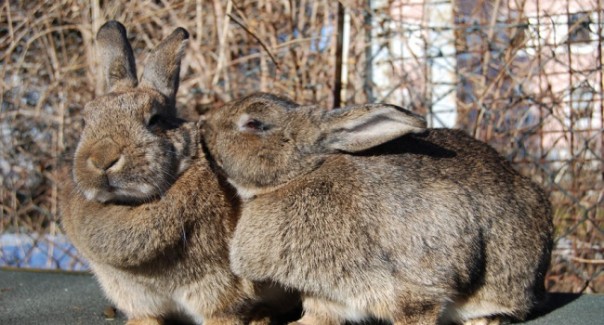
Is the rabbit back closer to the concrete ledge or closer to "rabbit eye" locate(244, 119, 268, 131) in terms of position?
"rabbit eye" locate(244, 119, 268, 131)

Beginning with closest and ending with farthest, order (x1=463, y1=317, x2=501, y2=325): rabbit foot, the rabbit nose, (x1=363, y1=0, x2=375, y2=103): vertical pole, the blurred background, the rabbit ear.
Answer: the rabbit nose, (x1=463, y1=317, x2=501, y2=325): rabbit foot, the rabbit ear, the blurred background, (x1=363, y1=0, x2=375, y2=103): vertical pole

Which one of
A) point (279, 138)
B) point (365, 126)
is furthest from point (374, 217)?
point (279, 138)

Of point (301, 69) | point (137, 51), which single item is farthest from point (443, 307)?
point (137, 51)

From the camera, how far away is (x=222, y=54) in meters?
4.54

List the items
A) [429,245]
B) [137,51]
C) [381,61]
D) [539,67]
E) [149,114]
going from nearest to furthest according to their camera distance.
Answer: [429,245]
[149,114]
[539,67]
[381,61]
[137,51]

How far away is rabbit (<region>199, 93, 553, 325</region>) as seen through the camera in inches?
91.8

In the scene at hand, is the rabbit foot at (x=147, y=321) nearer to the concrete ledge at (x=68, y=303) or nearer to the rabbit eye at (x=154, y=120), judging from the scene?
the concrete ledge at (x=68, y=303)

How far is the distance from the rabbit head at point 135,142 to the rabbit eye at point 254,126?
20 centimetres

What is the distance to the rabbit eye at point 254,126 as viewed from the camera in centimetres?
254

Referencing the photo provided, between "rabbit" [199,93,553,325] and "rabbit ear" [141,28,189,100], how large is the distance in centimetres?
25

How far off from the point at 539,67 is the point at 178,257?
231 centimetres

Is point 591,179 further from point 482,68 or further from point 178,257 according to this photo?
point 178,257

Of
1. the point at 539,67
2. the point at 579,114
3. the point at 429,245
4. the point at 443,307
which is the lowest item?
the point at 443,307

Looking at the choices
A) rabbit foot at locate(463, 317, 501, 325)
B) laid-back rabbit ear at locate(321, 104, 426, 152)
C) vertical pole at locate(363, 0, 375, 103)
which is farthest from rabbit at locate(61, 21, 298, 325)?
vertical pole at locate(363, 0, 375, 103)
